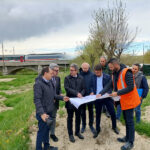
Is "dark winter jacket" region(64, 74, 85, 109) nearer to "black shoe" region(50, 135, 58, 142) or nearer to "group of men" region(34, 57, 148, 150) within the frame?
"group of men" region(34, 57, 148, 150)

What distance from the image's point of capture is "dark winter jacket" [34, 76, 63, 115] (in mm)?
2482

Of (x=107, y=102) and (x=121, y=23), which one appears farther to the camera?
(x=121, y=23)

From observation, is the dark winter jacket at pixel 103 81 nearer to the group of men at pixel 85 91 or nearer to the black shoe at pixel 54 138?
the group of men at pixel 85 91

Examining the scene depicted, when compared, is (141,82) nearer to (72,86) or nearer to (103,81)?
(103,81)

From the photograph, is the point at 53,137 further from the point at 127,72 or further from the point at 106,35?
the point at 106,35

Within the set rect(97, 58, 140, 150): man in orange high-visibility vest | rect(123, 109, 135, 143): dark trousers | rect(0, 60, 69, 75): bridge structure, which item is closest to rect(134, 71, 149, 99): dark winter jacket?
rect(97, 58, 140, 150): man in orange high-visibility vest

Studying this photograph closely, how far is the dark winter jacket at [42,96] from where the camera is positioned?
248cm

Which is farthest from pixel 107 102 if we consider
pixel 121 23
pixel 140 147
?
pixel 121 23

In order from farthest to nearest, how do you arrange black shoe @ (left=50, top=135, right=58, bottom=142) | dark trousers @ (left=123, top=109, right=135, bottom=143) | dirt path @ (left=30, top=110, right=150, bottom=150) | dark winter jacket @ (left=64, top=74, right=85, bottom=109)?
black shoe @ (left=50, top=135, right=58, bottom=142) < dark winter jacket @ (left=64, top=74, right=85, bottom=109) < dirt path @ (left=30, top=110, right=150, bottom=150) < dark trousers @ (left=123, top=109, right=135, bottom=143)

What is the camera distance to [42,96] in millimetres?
2656

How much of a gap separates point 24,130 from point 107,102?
223cm

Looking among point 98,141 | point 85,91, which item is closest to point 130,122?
point 98,141

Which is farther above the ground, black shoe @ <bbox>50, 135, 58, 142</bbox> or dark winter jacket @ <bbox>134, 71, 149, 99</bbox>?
dark winter jacket @ <bbox>134, 71, 149, 99</bbox>

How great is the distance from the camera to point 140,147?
304cm
